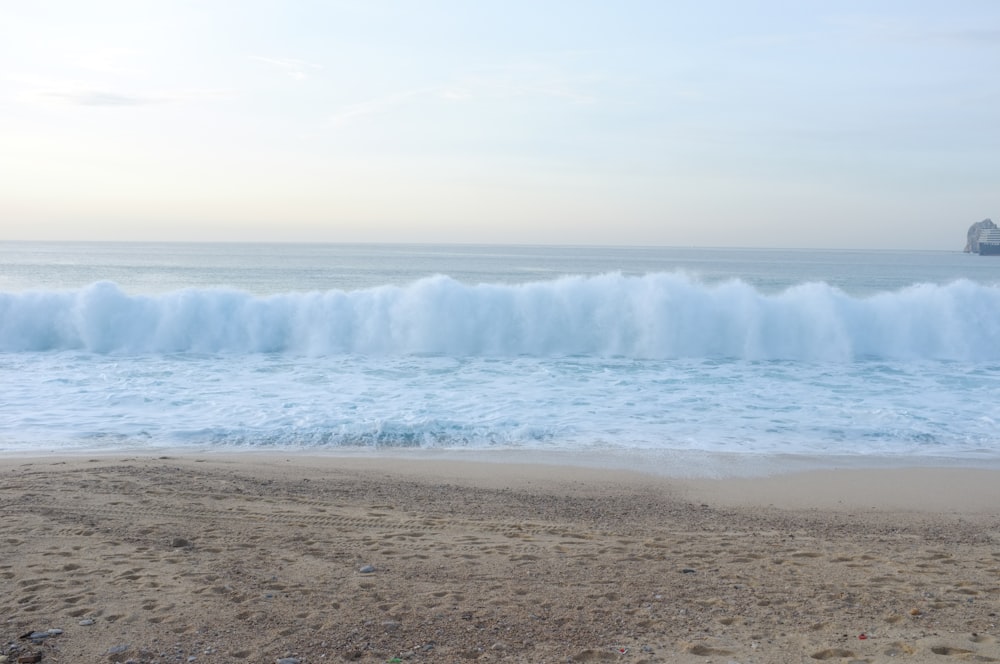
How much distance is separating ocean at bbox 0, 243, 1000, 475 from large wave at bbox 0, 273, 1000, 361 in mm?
66

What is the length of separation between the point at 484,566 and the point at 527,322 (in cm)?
1563

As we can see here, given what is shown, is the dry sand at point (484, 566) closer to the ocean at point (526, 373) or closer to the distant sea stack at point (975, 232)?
the ocean at point (526, 373)

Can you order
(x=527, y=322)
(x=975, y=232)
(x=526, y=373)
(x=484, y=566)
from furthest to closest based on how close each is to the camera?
(x=975, y=232) < (x=527, y=322) < (x=526, y=373) < (x=484, y=566)

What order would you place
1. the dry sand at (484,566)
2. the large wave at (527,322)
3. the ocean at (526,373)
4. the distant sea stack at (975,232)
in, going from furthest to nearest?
the distant sea stack at (975,232) < the large wave at (527,322) < the ocean at (526,373) < the dry sand at (484,566)

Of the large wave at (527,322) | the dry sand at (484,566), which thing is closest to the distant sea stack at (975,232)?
the large wave at (527,322)

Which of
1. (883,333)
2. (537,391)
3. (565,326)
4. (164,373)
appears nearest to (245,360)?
(164,373)

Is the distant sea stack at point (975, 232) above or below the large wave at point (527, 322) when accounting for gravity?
above

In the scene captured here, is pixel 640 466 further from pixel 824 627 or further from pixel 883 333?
pixel 883 333

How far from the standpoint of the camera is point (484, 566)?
207 inches

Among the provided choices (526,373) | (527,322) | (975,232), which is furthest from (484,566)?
(975,232)

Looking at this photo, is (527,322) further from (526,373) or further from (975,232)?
(975,232)

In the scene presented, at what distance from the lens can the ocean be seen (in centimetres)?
974

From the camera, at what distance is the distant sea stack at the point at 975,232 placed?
352ft

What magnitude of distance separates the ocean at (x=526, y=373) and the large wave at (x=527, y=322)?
0.22 feet
